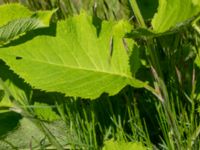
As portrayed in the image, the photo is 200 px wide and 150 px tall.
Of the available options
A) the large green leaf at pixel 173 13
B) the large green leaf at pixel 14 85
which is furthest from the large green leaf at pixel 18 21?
the large green leaf at pixel 173 13

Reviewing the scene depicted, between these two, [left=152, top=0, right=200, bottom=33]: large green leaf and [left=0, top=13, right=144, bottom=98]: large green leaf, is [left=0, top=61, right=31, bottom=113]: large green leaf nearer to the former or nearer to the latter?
[left=0, top=13, right=144, bottom=98]: large green leaf

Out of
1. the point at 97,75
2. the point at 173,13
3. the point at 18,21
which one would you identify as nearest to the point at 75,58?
the point at 97,75

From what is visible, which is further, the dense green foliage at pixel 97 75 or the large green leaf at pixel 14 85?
the large green leaf at pixel 14 85

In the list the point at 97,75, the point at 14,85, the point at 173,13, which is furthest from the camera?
the point at 14,85

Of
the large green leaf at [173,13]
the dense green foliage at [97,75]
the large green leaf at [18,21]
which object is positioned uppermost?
the large green leaf at [18,21]

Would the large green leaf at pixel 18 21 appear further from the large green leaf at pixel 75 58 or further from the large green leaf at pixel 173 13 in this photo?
the large green leaf at pixel 173 13

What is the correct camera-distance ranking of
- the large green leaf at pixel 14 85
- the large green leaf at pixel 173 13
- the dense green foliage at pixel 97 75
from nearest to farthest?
1. the large green leaf at pixel 173 13
2. the dense green foliage at pixel 97 75
3. the large green leaf at pixel 14 85

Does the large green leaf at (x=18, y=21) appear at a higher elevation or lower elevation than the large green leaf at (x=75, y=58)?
higher

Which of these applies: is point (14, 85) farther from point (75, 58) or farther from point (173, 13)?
point (173, 13)
